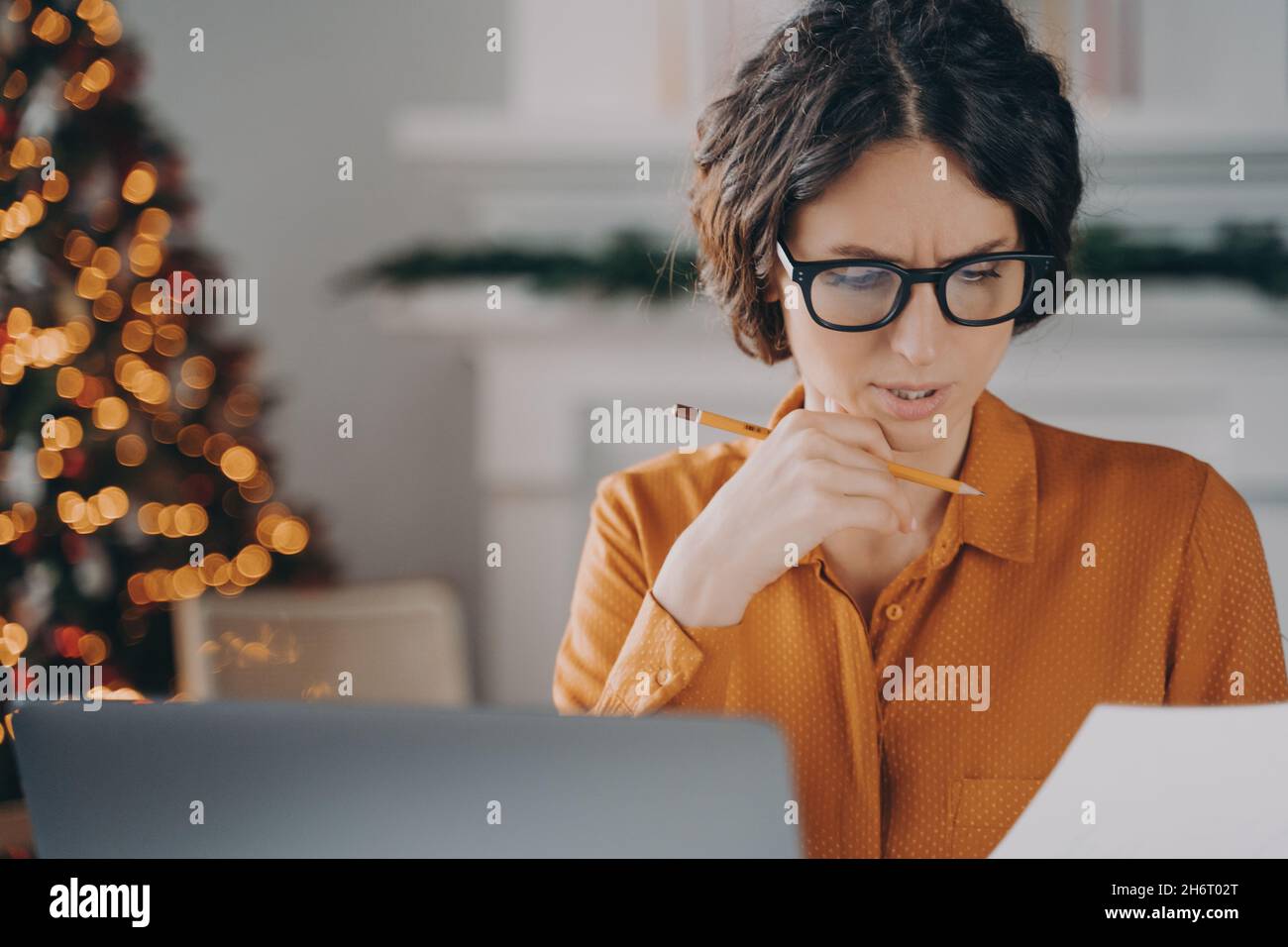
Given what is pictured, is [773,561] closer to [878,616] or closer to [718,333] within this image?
[878,616]

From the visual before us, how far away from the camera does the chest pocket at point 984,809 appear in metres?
0.91

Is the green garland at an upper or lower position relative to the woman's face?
upper

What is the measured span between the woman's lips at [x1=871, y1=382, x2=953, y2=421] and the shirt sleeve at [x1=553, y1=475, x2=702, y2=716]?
0.25 metres

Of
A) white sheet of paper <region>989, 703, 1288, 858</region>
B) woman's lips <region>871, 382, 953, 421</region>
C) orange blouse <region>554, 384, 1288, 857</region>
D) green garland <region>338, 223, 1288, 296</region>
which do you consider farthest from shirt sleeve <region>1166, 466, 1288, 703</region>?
green garland <region>338, 223, 1288, 296</region>

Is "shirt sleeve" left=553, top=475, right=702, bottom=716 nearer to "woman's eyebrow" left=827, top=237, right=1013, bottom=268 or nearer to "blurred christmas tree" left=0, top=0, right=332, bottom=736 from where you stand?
"woman's eyebrow" left=827, top=237, right=1013, bottom=268

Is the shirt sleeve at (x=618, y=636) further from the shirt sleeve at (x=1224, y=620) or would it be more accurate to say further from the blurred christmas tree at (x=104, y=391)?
the blurred christmas tree at (x=104, y=391)

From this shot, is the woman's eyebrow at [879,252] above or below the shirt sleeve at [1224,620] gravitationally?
above

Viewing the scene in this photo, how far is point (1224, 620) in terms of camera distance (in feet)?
3.17

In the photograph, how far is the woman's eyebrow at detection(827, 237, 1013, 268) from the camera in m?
0.92

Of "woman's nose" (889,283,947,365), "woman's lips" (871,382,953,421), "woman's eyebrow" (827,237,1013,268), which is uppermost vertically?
"woman's eyebrow" (827,237,1013,268)

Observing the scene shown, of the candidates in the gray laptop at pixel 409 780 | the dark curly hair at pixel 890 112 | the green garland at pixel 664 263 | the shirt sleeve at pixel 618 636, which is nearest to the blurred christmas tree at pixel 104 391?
the green garland at pixel 664 263

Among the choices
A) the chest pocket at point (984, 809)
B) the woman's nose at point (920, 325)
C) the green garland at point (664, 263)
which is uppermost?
the green garland at point (664, 263)

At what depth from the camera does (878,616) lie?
1018mm

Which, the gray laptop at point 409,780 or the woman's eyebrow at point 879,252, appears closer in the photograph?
the gray laptop at point 409,780
